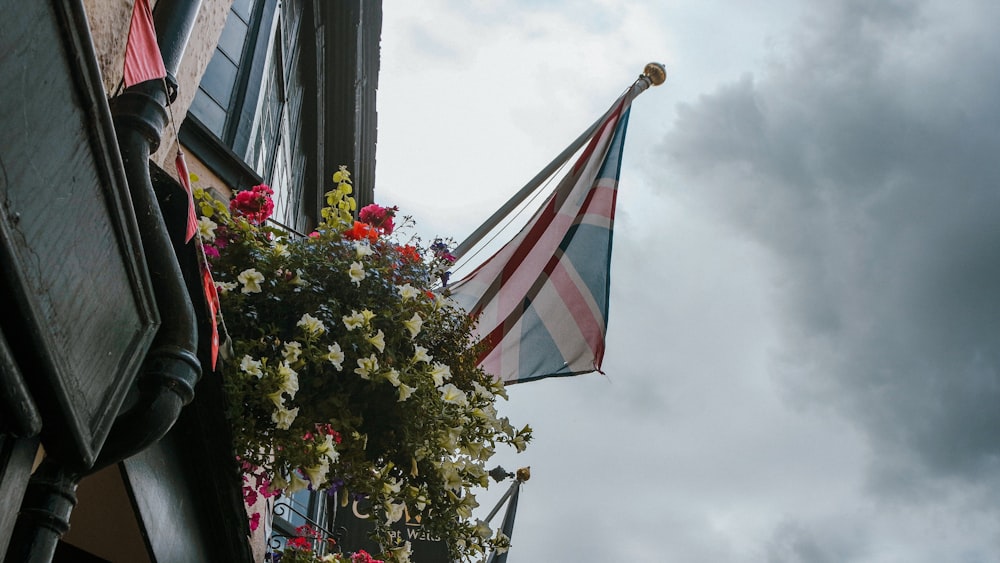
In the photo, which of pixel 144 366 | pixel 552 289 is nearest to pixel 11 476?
pixel 144 366

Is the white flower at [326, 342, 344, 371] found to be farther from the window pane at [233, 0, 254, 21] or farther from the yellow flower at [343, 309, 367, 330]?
the window pane at [233, 0, 254, 21]

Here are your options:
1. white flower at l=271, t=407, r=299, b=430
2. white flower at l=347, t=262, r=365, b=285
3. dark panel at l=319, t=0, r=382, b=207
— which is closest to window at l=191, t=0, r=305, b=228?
dark panel at l=319, t=0, r=382, b=207

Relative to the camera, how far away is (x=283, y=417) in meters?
4.09

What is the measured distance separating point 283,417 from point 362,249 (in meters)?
1.11

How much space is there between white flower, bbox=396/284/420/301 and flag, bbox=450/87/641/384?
2.31 metres

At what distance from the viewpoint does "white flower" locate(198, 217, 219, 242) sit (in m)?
4.47

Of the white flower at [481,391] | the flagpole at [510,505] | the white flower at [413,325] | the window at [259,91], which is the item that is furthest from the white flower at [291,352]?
the flagpole at [510,505]

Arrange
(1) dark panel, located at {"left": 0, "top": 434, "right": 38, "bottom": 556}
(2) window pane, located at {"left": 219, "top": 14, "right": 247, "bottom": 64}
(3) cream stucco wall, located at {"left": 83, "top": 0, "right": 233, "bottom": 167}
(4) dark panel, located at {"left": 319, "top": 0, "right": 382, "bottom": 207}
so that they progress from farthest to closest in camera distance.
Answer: (4) dark panel, located at {"left": 319, "top": 0, "right": 382, "bottom": 207} < (2) window pane, located at {"left": 219, "top": 14, "right": 247, "bottom": 64} < (3) cream stucco wall, located at {"left": 83, "top": 0, "right": 233, "bottom": 167} < (1) dark panel, located at {"left": 0, "top": 434, "right": 38, "bottom": 556}

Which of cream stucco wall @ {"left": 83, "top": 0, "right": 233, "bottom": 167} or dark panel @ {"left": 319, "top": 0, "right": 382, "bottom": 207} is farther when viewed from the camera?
dark panel @ {"left": 319, "top": 0, "right": 382, "bottom": 207}

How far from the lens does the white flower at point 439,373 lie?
4.59 metres

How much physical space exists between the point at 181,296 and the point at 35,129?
1.06m

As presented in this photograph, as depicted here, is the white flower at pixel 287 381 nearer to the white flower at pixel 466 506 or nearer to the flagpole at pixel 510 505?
the white flower at pixel 466 506

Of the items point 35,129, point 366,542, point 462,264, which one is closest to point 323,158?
point 366,542

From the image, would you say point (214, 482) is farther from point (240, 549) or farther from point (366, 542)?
point (366, 542)
